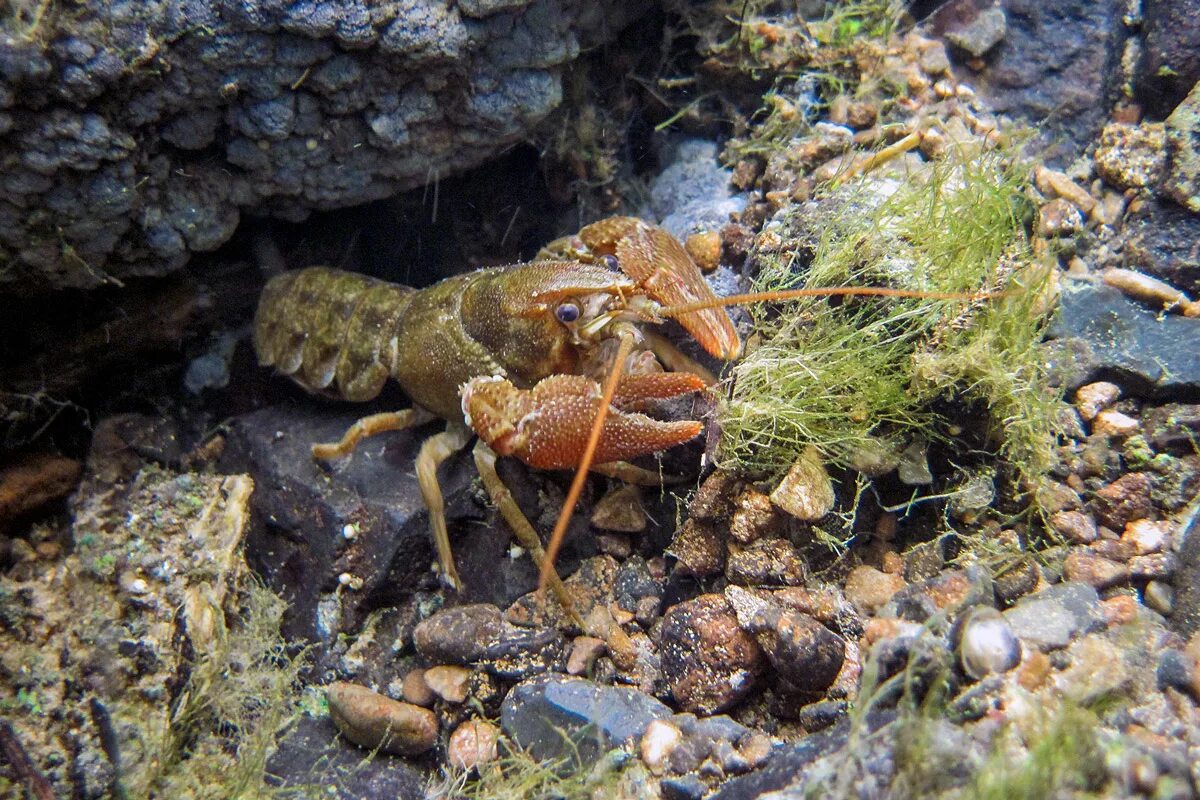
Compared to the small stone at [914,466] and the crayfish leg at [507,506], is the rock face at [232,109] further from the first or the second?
the small stone at [914,466]

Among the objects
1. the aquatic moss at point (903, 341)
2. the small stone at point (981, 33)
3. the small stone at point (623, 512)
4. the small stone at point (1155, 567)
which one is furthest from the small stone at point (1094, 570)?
the small stone at point (981, 33)

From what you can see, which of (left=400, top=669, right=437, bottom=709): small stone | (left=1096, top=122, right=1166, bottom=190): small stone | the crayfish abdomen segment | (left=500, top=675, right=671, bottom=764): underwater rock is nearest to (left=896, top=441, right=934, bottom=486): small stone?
(left=500, top=675, right=671, bottom=764): underwater rock

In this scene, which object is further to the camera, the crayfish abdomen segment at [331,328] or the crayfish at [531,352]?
the crayfish abdomen segment at [331,328]

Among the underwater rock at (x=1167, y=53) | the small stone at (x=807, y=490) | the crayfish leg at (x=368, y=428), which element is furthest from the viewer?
the crayfish leg at (x=368, y=428)

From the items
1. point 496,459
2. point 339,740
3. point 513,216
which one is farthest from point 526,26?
point 339,740

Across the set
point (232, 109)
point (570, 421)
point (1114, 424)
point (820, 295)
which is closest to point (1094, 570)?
point (1114, 424)

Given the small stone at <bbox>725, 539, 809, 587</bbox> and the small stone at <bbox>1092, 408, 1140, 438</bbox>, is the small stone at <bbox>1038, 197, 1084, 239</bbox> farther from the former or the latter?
the small stone at <bbox>725, 539, 809, 587</bbox>
